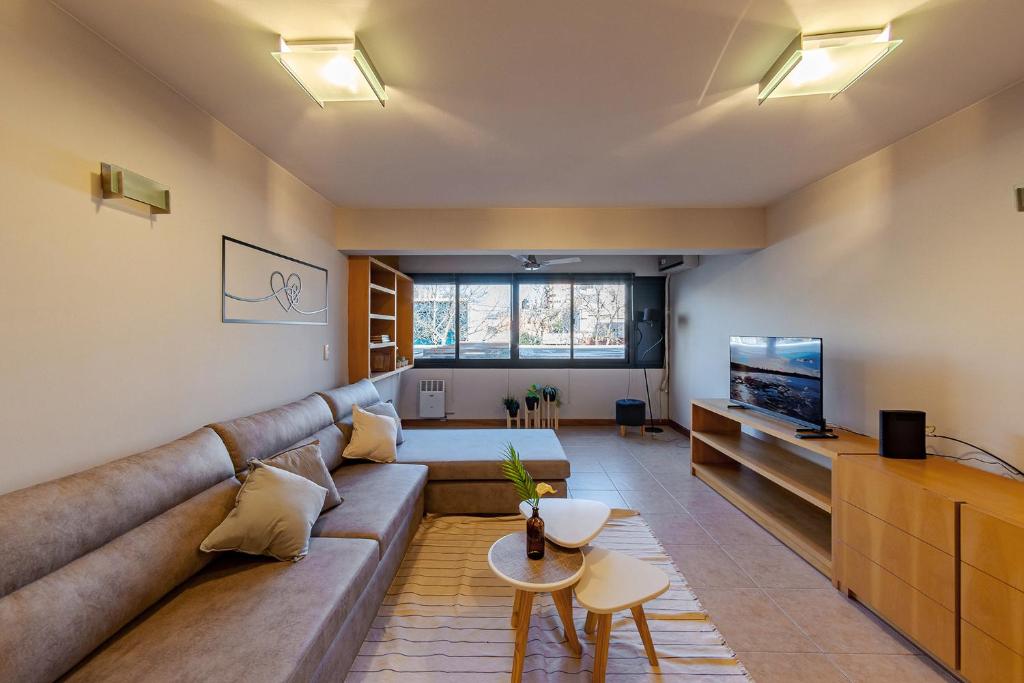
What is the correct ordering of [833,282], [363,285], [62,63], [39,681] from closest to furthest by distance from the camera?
[39,681]
[62,63]
[833,282]
[363,285]

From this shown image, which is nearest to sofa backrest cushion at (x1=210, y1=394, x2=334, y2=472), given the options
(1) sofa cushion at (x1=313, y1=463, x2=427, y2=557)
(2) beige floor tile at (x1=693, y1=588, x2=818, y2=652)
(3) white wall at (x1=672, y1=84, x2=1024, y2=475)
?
(1) sofa cushion at (x1=313, y1=463, x2=427, y2=557)

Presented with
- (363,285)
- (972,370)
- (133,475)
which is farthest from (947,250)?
(363,285)

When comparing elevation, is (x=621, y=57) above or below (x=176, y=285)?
above

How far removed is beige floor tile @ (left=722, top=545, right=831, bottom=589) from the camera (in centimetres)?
Result: 238

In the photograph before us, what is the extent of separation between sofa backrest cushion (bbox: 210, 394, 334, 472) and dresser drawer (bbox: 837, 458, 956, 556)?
3.07m

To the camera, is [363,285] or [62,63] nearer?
[62,63]

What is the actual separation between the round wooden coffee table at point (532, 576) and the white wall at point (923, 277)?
2131 millimetres

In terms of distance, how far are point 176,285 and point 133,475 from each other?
0.92m

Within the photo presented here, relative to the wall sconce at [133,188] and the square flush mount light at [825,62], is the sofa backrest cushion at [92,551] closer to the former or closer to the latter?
the wall sconce at [133,188]

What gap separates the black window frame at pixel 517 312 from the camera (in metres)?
6.34

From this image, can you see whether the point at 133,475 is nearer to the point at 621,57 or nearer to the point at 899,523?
the point at 621,57

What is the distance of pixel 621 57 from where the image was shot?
170cm

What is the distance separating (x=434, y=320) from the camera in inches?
252

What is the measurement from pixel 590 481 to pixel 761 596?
70.8 inches
